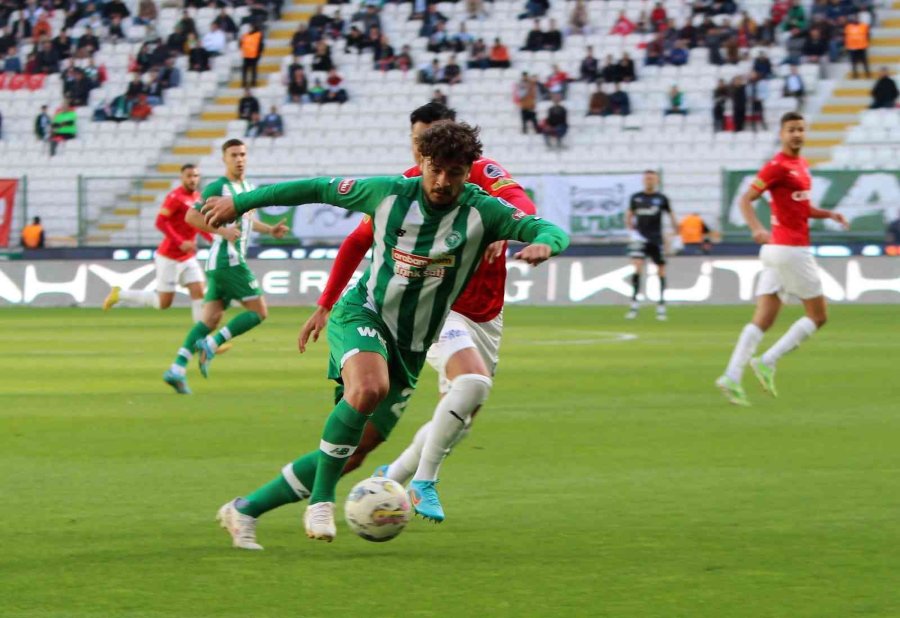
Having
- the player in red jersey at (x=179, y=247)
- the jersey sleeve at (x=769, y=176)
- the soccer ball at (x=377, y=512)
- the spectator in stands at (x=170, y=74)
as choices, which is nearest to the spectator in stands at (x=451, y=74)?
the spectator in stands at (x=170, y=74)

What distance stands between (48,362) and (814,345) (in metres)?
9.27

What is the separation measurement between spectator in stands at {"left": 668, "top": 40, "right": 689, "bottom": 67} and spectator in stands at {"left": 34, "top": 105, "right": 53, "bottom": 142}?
49.8ft

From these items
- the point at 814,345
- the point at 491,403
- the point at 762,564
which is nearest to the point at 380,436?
the point at 762,564

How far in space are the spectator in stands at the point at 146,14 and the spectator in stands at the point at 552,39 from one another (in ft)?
36.4

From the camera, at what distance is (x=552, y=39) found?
122 feet

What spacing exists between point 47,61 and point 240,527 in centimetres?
3636

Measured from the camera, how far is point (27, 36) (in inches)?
1662

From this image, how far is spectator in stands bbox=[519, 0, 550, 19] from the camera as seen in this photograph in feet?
126

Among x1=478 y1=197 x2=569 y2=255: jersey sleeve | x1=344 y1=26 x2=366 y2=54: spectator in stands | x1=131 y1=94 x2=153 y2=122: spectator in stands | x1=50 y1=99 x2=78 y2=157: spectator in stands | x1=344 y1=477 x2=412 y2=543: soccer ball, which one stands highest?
x1=478 y1=197 x2=569 y2=255: jersey sleeve

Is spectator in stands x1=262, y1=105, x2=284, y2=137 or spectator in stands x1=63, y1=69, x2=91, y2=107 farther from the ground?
spectator in stands x1=63, y1=69, x2=91, y2=107

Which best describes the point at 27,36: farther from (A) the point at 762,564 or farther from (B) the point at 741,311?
(A) the point at 762,564

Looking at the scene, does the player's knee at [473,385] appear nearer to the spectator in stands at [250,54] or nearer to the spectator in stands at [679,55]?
the spectator in stands at [679,55]

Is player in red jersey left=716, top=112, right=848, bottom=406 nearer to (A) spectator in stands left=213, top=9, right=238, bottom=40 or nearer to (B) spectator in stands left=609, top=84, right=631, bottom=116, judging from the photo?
(B) spectator in stands left=609, top=84, right=631, bottom=116

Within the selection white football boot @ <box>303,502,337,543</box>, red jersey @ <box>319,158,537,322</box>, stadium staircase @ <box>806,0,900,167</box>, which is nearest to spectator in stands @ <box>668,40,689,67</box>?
stadium staircase @ <box>806,0,900,167</box>
